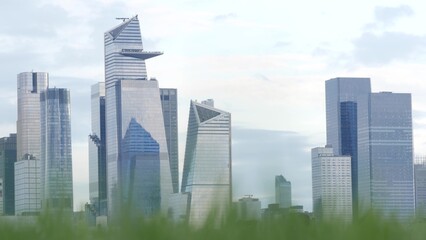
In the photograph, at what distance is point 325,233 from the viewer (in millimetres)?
6059

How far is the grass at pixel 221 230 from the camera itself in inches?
226

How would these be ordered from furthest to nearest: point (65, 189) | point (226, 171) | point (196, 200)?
point (196, 200) < point (226, 171) < point (65, 189)

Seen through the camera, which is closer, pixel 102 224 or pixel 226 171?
pixel 226 171

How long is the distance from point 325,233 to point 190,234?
0.72 metres

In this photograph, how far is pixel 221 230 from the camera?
5.86m

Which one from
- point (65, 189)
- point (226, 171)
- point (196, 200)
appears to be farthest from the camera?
point (196, 200)

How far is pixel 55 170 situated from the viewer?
18.8ft

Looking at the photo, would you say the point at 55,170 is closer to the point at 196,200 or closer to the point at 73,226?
the point at 73,226

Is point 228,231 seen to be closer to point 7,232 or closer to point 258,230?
point 258,230

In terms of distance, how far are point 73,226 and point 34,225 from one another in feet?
0.85

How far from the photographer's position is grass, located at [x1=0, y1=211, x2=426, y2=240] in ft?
18.8

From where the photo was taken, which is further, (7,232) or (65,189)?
(7,232)

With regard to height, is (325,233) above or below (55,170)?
below

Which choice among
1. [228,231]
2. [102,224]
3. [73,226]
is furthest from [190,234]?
[102,224]
